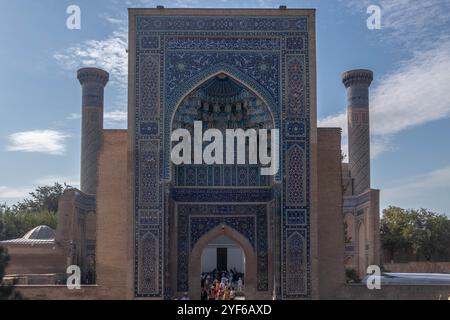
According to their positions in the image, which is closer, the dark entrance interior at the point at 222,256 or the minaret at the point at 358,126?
the minaret at the point at 358,126

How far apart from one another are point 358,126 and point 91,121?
980 centimetres

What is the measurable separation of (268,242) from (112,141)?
361 cm

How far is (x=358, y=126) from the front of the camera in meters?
23.8

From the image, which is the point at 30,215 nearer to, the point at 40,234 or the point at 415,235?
the point at 40,234

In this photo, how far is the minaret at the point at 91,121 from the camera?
22.8 metres

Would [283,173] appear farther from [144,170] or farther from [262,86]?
[144,170]

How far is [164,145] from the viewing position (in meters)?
11.8

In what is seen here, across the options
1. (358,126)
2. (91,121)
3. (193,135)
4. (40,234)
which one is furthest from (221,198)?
(358,126)

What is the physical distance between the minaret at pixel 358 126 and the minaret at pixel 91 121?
30.1 feet

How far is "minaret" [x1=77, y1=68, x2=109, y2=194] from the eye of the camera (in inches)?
896

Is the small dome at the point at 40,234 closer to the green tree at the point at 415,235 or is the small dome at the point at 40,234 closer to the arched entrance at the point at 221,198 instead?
the arched entrance at the point at 221,198

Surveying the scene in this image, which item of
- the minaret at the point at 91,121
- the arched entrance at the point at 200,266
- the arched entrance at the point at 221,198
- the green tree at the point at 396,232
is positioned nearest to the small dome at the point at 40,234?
the minaret at the point at 91,121

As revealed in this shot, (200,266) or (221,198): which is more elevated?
(221,198)
